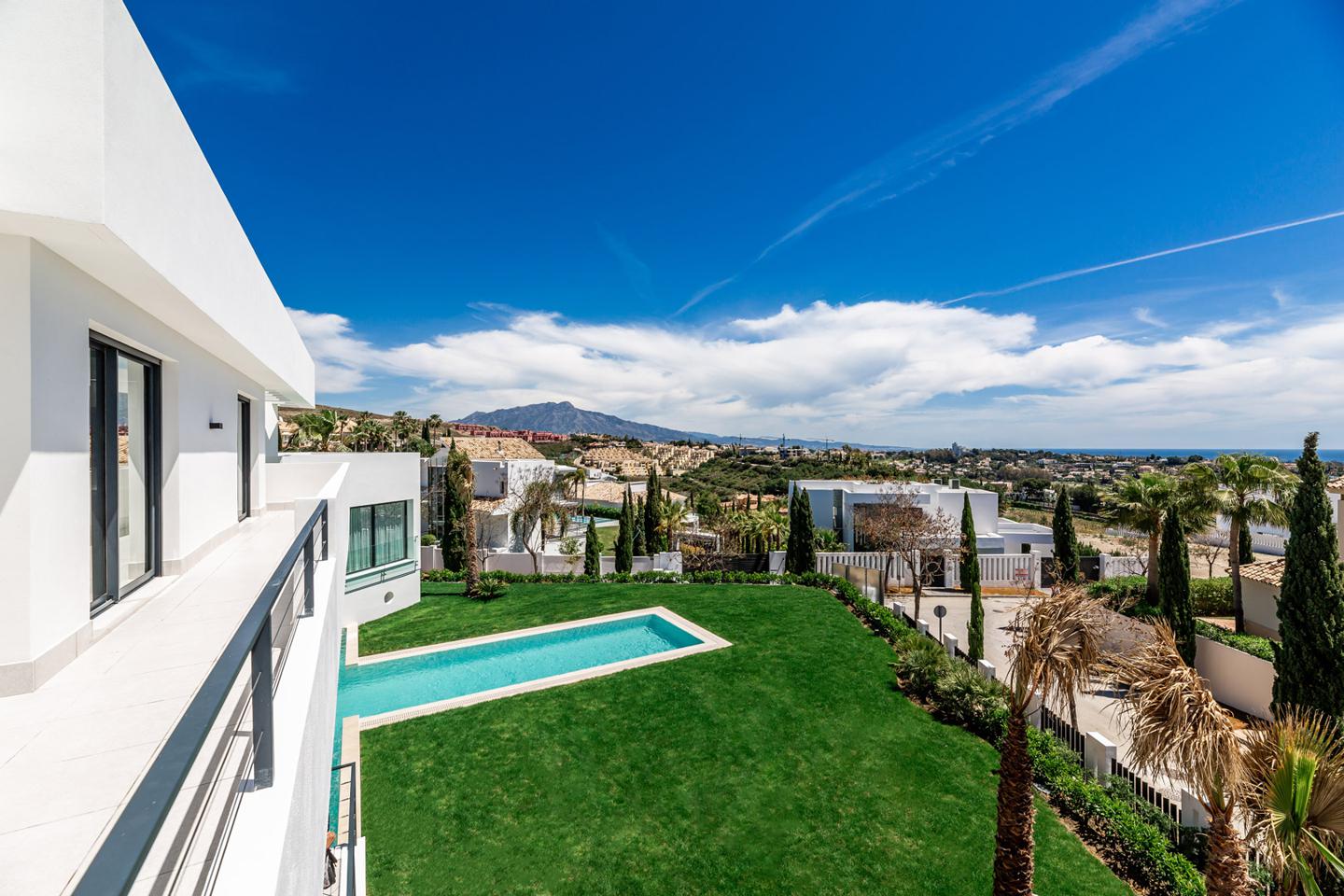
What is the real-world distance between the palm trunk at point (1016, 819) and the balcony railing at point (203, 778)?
6.79 metres

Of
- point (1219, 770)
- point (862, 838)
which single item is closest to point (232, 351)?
point (862, 838)

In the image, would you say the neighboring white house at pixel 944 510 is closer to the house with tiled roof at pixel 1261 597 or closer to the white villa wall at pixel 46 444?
the house with tiled roof at pixel 1261 597

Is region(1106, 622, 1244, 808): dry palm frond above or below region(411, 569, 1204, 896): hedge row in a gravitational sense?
above

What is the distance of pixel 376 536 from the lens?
16328mm

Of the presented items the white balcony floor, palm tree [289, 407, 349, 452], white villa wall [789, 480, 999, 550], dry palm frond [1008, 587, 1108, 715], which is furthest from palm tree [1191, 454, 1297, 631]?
palm tree [289, 407, 349, 452]

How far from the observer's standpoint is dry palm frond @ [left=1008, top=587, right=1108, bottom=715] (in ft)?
19.1

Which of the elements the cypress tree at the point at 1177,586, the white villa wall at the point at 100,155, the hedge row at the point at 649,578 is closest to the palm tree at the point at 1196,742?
the white villa wall at the point at 100,155

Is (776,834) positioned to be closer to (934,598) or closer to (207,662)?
(207,662)

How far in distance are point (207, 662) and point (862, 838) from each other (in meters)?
8.03

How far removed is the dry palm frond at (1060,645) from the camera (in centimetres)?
582

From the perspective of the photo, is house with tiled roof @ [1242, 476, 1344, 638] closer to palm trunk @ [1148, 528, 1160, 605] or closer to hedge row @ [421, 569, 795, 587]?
palm trunk @ [1148, 528, 1160, 605]

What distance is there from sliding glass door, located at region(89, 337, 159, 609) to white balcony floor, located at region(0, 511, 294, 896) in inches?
15.1

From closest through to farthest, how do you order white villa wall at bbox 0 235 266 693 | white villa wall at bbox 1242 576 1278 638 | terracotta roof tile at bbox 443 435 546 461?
white villa wall at bbox 0 235 266 693
white villa wall at bbox 1242 576 1278 638
terracotta roof tile at bbox 443 435 546 461

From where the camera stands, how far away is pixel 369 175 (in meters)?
18.9
